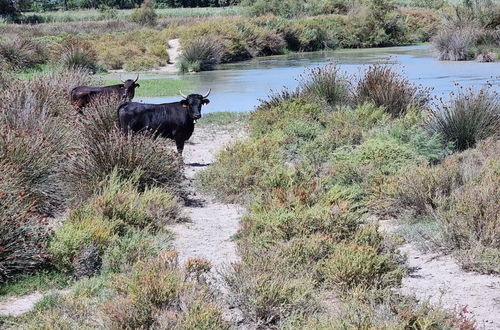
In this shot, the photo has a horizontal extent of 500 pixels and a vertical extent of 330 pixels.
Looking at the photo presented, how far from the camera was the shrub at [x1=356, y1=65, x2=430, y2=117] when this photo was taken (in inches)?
591

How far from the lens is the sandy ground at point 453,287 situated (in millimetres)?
5777

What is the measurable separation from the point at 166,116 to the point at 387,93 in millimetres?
5118

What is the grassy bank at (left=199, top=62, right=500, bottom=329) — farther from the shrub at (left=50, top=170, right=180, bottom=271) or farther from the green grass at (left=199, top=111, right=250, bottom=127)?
the green grass at (left=199, top=111, right=250, bottom=127)

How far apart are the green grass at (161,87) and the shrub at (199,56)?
6.11 metres

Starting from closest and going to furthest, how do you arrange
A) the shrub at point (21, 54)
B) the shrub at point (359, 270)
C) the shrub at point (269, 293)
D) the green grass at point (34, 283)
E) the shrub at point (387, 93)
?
the shrub at point (269, 293) < the shrub at point (359, 270) < the green grass at point (34, 283) < the shrub at point (387, 93) < the shrub at point (21, 54)

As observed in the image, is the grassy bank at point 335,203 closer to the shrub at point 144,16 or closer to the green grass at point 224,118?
the green grass at point 224,118

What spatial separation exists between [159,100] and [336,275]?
16.2 meters

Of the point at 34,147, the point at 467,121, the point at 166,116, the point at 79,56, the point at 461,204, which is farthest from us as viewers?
the point at 79,56

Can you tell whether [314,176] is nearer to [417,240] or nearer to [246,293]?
[417,240]

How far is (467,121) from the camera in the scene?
12.0 meters

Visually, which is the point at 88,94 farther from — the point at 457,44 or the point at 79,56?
the point at 457,44

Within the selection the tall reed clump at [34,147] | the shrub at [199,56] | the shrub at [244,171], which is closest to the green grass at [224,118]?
the shrub at [244,171]

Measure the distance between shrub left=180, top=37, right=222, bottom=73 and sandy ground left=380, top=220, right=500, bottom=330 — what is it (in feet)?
94.4

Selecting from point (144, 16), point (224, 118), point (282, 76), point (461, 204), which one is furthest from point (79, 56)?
point (144, 16)
